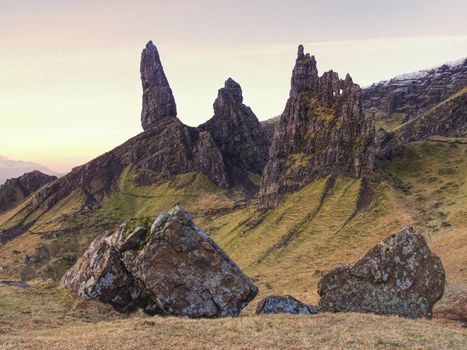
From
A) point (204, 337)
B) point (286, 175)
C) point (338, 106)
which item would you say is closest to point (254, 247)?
point (286, 175)

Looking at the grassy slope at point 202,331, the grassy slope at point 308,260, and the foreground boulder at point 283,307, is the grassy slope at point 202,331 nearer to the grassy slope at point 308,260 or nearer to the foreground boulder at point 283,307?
the grassy slope at point 308,260

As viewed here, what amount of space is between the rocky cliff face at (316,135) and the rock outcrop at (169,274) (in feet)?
356

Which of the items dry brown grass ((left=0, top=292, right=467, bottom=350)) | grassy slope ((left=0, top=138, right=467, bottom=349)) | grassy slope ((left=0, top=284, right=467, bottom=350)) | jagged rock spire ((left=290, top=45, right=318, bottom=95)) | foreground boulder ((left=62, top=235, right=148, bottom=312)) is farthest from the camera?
jagged rock spire ((left=290, top=45, right=318, bottom=95))

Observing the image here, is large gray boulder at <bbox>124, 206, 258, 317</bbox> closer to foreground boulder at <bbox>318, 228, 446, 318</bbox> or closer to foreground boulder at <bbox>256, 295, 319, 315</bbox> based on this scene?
foreground boulder at <bbox>256, 295, 319, 315</bbox>

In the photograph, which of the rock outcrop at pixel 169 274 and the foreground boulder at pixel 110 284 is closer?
the rock outcrop at pixel 169 274

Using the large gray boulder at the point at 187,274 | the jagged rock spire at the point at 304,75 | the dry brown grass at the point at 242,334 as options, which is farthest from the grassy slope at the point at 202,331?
the jagged rock spire at the point at 304,75

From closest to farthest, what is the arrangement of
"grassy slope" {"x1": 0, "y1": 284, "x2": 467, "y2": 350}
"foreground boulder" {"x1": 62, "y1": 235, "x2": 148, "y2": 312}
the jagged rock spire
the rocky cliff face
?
"grassy slope" {"x1": 0, "y1": 284, "x2": 467, "y2": 350}
"foreground boulder" {"x1": 62, "y1": 235, "x2": 148, "y2": 312}
the rocky cliff face
the jagged rock spire

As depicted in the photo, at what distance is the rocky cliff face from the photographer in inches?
5714

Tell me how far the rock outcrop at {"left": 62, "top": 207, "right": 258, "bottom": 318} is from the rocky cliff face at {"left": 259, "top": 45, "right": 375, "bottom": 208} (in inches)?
4275

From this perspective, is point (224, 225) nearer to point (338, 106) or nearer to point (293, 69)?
point (338, 106)

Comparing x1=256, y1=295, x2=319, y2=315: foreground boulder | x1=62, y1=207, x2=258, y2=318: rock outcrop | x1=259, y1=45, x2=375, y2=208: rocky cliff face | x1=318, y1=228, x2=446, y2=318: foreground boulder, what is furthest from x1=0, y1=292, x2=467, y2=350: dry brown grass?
x1=259, y1=45, x2=375, y2=208: rocky cliff face

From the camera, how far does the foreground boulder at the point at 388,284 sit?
36.8 metres

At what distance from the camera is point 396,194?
406ft

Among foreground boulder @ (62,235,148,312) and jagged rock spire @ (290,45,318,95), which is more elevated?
jagged rock spire @ (290,45,318,95)
